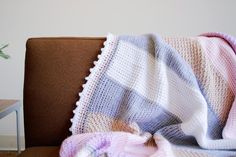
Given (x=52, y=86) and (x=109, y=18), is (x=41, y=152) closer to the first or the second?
(x=52, y=86)

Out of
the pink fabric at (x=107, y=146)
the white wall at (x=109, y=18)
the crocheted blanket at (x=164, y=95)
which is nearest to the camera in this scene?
the pink fabric at (x=107, y=146)

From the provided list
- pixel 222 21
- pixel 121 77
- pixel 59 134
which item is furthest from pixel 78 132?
pixel 222 21

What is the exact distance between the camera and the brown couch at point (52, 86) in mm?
901

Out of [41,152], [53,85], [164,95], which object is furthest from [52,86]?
[164,95]

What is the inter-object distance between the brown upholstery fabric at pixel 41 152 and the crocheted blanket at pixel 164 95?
87 mm

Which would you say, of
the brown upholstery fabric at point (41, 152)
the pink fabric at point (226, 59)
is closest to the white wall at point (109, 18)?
the pink fabric at point (226, 59)

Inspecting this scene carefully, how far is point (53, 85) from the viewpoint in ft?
2.97

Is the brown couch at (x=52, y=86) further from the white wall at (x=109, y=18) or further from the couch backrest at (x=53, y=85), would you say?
the white wall at (x=109, y=18)

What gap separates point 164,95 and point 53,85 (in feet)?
1.25

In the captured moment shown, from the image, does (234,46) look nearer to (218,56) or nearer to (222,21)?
(218,56)

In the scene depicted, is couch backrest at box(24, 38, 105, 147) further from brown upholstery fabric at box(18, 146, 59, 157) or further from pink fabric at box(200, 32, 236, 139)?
pink fabric at box(200, 32, 236, 139)

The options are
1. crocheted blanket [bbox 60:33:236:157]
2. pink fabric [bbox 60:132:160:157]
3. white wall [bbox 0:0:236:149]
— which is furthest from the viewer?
white wall [bbox 0:0:236:149]

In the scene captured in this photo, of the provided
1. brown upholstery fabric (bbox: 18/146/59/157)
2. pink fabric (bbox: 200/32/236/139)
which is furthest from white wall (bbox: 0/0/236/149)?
brown upholstery fabric (bbox: 18/146/59/157)

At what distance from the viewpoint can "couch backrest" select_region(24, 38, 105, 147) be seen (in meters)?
0.90
